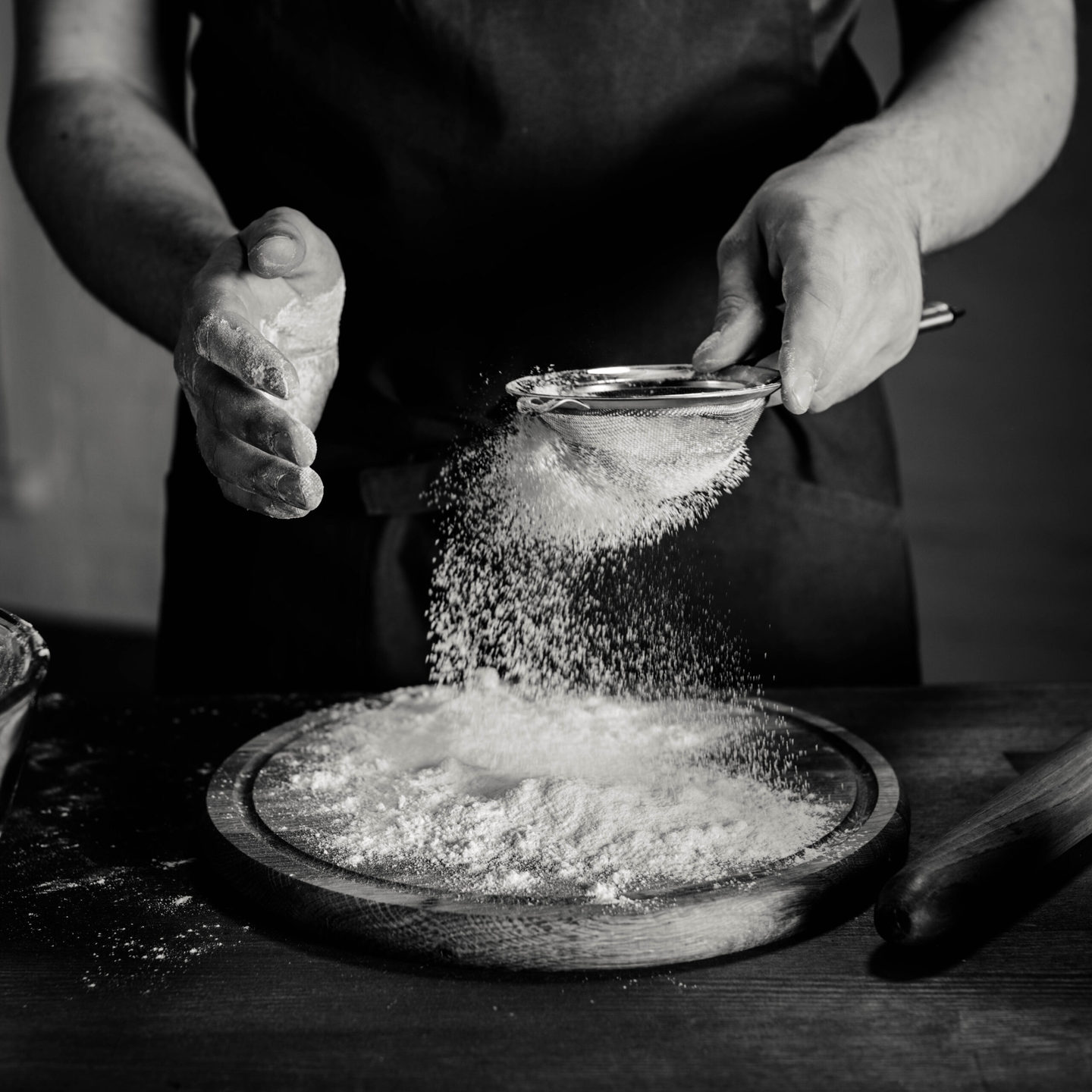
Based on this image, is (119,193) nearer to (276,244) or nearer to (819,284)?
(276,244)

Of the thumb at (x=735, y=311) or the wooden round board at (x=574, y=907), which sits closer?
the wooden round board at (x=574, y=907)

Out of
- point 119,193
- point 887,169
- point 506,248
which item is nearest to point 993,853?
point 887,169

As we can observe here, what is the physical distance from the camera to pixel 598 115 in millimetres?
1340

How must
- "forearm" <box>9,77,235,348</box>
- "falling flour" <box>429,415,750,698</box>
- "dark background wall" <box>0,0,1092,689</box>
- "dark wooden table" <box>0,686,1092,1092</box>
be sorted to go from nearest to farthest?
"dark wooden table" <box>0,686,1092,1092</box> → "falling flour" <box>429,415,750,698</box> → "forearm" <box>9,77,235,348</box> → "dark background wall" <box>0,0,1092,689</box>

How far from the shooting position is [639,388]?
3.67ft

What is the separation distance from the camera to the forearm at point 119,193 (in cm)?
130

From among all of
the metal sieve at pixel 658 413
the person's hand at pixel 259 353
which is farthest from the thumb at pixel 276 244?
the metal sieve at pixel 658 413

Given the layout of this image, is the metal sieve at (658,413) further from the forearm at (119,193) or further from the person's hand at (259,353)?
the forearm at (119,193)

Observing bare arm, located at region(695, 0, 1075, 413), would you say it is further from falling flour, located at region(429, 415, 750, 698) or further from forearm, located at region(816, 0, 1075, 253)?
falling flour, located at region(429, 415, 750, 698)

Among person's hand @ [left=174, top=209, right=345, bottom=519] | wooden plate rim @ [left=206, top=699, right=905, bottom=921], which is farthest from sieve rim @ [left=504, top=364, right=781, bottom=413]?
wooden plate rim @ [left=206, top=699, right=905, bottom=921]

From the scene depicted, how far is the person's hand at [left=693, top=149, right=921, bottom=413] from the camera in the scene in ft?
3.19

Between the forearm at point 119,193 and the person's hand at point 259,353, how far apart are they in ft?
0.60

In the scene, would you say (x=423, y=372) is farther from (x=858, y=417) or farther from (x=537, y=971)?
(x=537, y=971)

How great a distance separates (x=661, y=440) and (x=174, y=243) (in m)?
0.56
